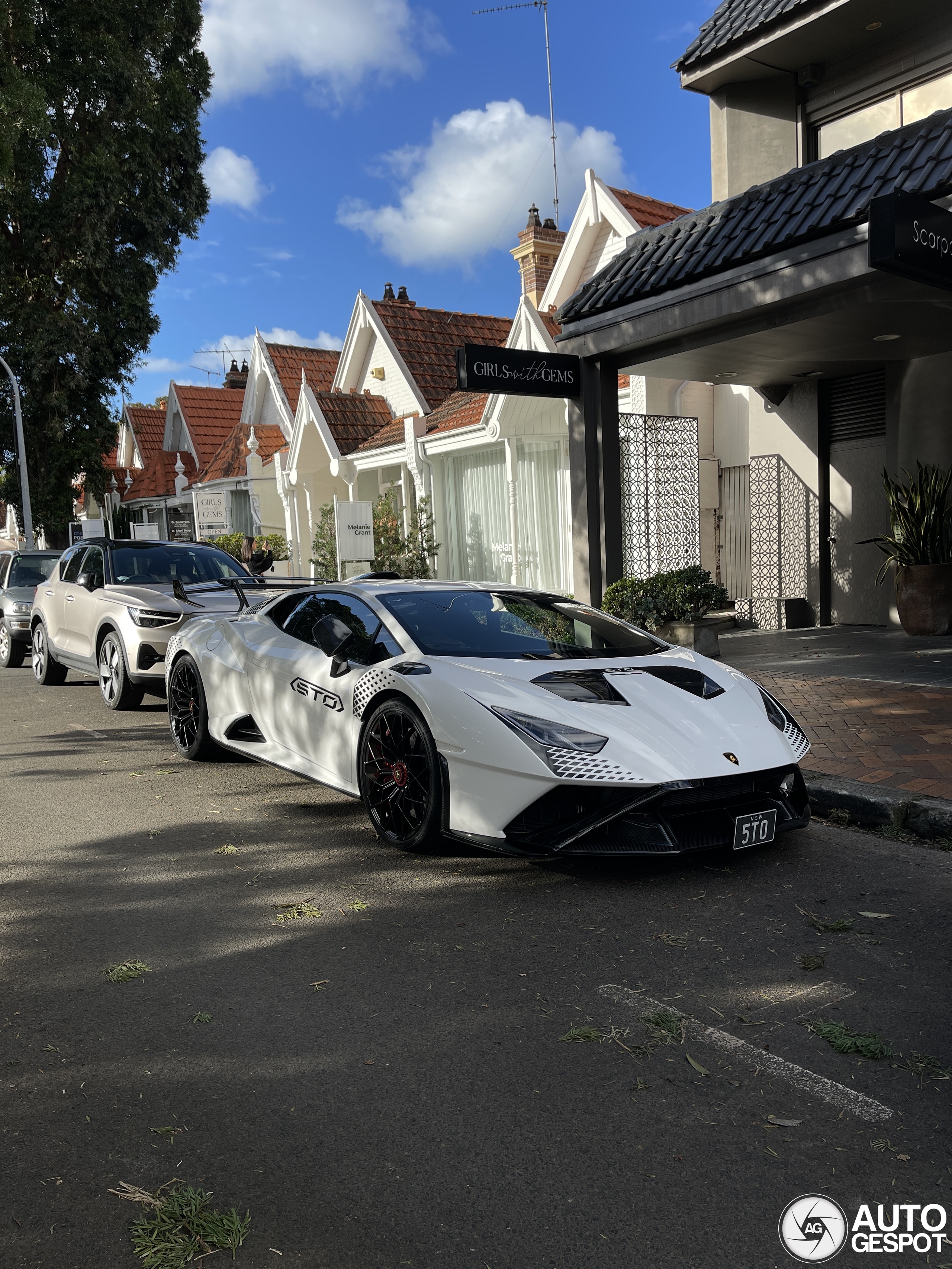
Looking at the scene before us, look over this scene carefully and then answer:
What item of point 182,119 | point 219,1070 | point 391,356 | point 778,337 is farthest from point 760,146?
point 182,119

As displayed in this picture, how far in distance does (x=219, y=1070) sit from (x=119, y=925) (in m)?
1.42

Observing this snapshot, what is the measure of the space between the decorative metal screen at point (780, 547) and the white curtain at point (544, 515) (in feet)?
13.9

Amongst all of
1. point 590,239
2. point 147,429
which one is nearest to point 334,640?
point 590,239

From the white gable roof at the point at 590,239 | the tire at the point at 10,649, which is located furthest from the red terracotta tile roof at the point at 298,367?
the tire at the point at 10,649

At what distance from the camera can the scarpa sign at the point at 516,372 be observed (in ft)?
34.6

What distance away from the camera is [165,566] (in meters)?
11.1

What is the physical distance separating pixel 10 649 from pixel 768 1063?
1390 cm

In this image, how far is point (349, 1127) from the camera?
9.00ft

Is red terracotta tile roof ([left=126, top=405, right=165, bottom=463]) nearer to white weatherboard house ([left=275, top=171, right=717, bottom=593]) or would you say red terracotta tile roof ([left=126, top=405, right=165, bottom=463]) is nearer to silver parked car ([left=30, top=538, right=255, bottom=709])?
white weatherboard house ([left=275, top=171, right=717, bottom=593])

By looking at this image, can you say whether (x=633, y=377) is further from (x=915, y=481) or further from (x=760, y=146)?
(x=915, y=481)

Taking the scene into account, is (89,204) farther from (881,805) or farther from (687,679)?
(881,805)

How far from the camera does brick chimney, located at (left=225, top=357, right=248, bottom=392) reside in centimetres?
4081

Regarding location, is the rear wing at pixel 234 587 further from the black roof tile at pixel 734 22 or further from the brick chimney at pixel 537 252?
the brick chimney at pixel 537 252

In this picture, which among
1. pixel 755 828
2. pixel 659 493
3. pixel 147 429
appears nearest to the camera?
pixel 755 828
